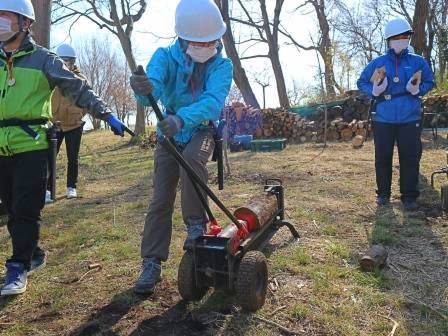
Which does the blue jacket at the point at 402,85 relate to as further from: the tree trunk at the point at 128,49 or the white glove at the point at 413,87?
the tree trunk at the point at 128,49

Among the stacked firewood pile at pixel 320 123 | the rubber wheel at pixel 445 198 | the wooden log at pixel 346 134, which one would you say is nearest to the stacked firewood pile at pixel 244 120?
the stacked firewood pile at pixel 320 123

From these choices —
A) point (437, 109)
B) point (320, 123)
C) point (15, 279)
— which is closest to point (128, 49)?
point (320, 123)

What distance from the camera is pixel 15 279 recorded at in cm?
348

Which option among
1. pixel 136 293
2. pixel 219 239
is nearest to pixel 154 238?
pixel 136 293

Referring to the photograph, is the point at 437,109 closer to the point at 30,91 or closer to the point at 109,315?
the point at 30,91

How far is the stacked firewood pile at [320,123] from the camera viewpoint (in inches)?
534

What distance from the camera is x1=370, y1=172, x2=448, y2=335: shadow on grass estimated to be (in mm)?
2991

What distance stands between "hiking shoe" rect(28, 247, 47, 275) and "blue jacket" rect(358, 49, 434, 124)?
380cm

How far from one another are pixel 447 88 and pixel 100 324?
1455 cm

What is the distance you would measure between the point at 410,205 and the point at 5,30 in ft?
14.1

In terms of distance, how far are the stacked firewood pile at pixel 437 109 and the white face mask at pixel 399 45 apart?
7.85 metres

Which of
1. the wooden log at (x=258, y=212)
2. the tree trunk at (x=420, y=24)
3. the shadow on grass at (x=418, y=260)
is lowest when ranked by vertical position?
the shadow on grass at (x=418, y=260)

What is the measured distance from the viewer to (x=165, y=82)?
10.9 feet

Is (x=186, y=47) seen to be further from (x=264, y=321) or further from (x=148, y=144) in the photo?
(x=148, y=144)
